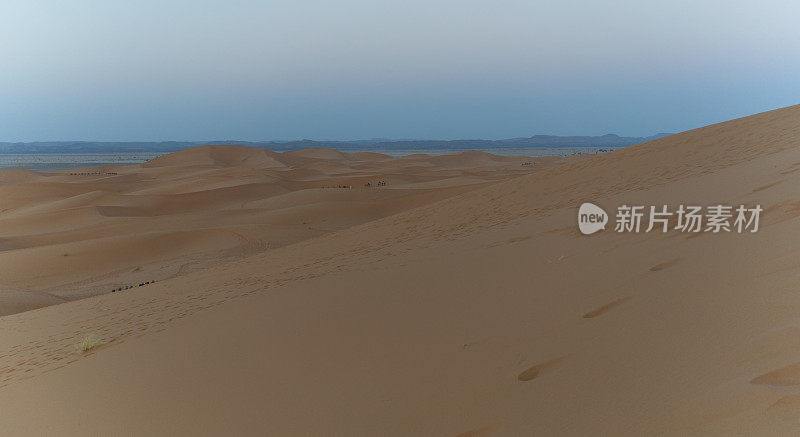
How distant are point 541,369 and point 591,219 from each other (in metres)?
4.82

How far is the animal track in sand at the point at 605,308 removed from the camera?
3525 millimetres

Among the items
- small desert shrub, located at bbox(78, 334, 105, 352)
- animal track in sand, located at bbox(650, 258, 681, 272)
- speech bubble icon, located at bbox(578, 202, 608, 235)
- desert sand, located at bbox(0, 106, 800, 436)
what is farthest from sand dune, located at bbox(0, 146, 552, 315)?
animal track in sand, located at bbox(650, 258, 681, 272)

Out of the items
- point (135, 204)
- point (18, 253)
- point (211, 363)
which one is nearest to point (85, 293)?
point (18, 253)

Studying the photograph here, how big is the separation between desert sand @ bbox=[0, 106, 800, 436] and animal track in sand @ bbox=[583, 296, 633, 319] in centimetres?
1

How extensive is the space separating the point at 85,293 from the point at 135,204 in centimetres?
1640

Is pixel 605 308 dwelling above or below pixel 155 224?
above

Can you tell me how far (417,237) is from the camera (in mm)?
10297

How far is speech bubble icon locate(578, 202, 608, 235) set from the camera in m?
6.59

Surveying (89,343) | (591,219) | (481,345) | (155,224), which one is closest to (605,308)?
(481,345)

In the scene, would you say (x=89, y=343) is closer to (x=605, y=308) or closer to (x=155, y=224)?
(x=605, y=308)

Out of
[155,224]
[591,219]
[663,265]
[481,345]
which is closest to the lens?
[481,345]

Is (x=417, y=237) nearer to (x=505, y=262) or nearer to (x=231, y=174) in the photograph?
(x=505, y=262)

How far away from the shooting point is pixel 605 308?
3580 millimetres

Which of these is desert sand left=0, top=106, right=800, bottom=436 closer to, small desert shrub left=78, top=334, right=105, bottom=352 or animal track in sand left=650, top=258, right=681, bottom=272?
animal track in sand left=650, top=258, right=681, bottom=272
